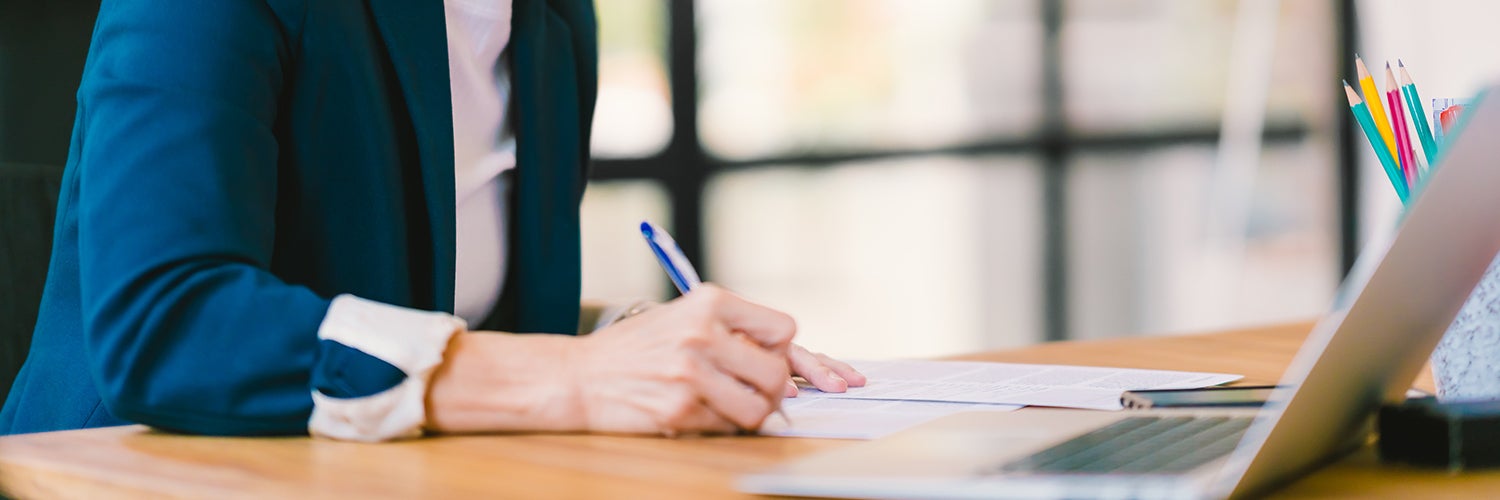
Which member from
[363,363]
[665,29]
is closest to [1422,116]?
[363,363]

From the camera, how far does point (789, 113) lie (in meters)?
3.42

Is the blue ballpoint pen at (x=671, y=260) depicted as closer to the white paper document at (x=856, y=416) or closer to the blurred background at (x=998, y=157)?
Answer: the white paper document at (x=856, y=416)

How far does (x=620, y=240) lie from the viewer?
128 inches

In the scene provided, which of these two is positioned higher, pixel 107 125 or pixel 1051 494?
pixel 107 125

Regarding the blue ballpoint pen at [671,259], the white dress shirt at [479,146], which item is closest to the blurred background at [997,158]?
the white dress shirt at [479,146]

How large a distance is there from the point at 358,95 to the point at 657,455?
1.39ft

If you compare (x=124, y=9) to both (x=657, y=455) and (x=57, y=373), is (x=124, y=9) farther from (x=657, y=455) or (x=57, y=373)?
(x=657, y=455)

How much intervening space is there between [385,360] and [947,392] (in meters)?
0.34

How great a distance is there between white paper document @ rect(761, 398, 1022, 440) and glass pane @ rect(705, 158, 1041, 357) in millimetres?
2496

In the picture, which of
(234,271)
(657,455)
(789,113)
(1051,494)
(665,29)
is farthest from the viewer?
(789,113)

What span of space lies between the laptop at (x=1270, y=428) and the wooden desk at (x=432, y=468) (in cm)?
3

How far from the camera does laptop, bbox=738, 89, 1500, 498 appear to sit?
496 millimetres

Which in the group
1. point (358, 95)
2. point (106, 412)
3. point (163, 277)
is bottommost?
point (106, 412)

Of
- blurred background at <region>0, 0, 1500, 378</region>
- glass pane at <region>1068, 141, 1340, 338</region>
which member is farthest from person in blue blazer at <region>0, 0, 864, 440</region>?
glass pane at <region>1068, 141, 1340, 338</region>
